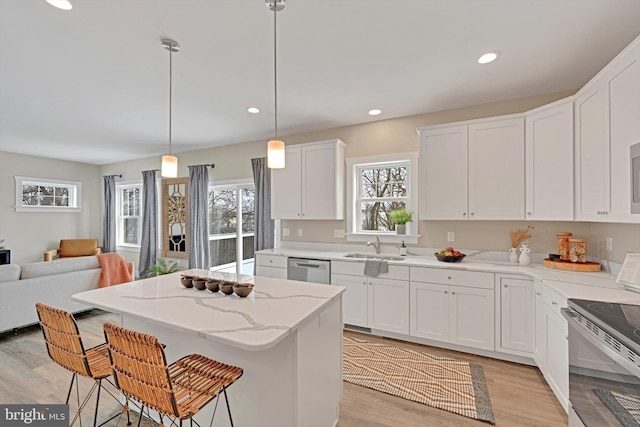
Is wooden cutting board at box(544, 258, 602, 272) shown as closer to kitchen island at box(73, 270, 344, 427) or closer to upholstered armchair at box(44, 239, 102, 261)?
kitchen island at box(73, 270, 344, 427)

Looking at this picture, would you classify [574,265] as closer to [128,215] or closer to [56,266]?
[56,266]

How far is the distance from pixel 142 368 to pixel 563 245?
3519 millimetres

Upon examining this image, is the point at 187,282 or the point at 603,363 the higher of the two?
the point at 187,282

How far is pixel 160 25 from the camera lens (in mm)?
1989

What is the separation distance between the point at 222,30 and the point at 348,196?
2576 millimetres

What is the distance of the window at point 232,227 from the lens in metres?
5.18

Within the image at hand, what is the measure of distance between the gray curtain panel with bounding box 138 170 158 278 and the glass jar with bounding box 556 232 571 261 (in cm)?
659

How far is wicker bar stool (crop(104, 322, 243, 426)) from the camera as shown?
4.03 ft

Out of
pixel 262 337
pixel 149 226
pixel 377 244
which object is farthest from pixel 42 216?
pixel 262 337

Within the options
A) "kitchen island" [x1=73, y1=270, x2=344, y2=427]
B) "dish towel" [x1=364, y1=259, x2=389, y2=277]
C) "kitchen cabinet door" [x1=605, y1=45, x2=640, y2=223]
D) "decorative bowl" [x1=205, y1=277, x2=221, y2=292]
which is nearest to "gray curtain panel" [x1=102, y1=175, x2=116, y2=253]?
"kitchen island" [x1=73, y1=270, x2=344, y2=427]

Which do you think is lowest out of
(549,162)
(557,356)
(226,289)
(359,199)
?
(557,356)

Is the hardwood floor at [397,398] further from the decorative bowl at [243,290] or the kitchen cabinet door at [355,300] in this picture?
the decorative bowl at [243,290]

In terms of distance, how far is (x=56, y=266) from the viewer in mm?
3688

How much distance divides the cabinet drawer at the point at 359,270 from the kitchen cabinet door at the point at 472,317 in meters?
0.50
